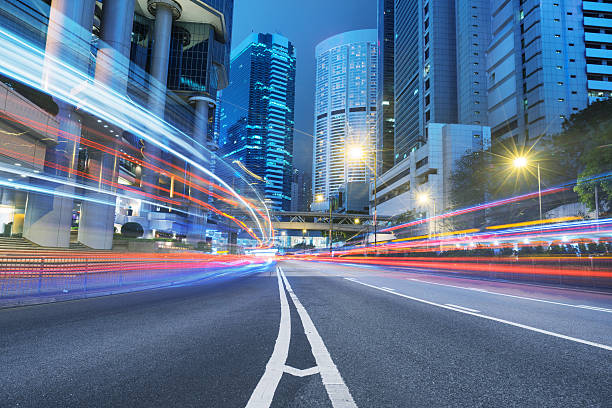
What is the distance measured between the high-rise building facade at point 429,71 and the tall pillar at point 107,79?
224 feet

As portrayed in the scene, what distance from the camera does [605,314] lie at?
24.8 feet

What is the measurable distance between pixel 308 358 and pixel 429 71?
116 metres

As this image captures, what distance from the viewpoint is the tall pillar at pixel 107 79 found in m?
35.3

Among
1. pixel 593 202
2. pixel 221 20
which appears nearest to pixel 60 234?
pixel 593 202

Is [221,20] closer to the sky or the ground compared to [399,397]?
closer to the sky

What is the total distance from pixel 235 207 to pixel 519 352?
188ft

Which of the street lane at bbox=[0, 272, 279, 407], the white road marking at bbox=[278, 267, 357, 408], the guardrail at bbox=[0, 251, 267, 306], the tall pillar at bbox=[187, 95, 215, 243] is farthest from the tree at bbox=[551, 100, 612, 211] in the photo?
the tall pillar at bbox=[187, 95, 215, 243]

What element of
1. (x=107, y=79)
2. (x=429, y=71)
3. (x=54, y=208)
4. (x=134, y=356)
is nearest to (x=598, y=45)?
(x=429, y=71)

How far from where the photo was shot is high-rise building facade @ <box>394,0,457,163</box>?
102m

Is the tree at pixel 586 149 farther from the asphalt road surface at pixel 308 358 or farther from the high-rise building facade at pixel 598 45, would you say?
the high-rise building facade at pixel 598 45

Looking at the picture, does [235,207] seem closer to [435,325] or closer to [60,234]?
[60,234]

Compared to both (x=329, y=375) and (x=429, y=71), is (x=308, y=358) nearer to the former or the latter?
(x=329, y=375)

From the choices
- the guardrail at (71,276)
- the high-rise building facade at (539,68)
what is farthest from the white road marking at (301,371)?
the high-rise building facade at (539,68)

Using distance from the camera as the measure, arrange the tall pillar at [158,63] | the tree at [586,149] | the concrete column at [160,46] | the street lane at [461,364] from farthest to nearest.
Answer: the concrete column at [160,46] → the tall pillar at [158,63] → the tree at [586,149] → the street lane at [461,364]
